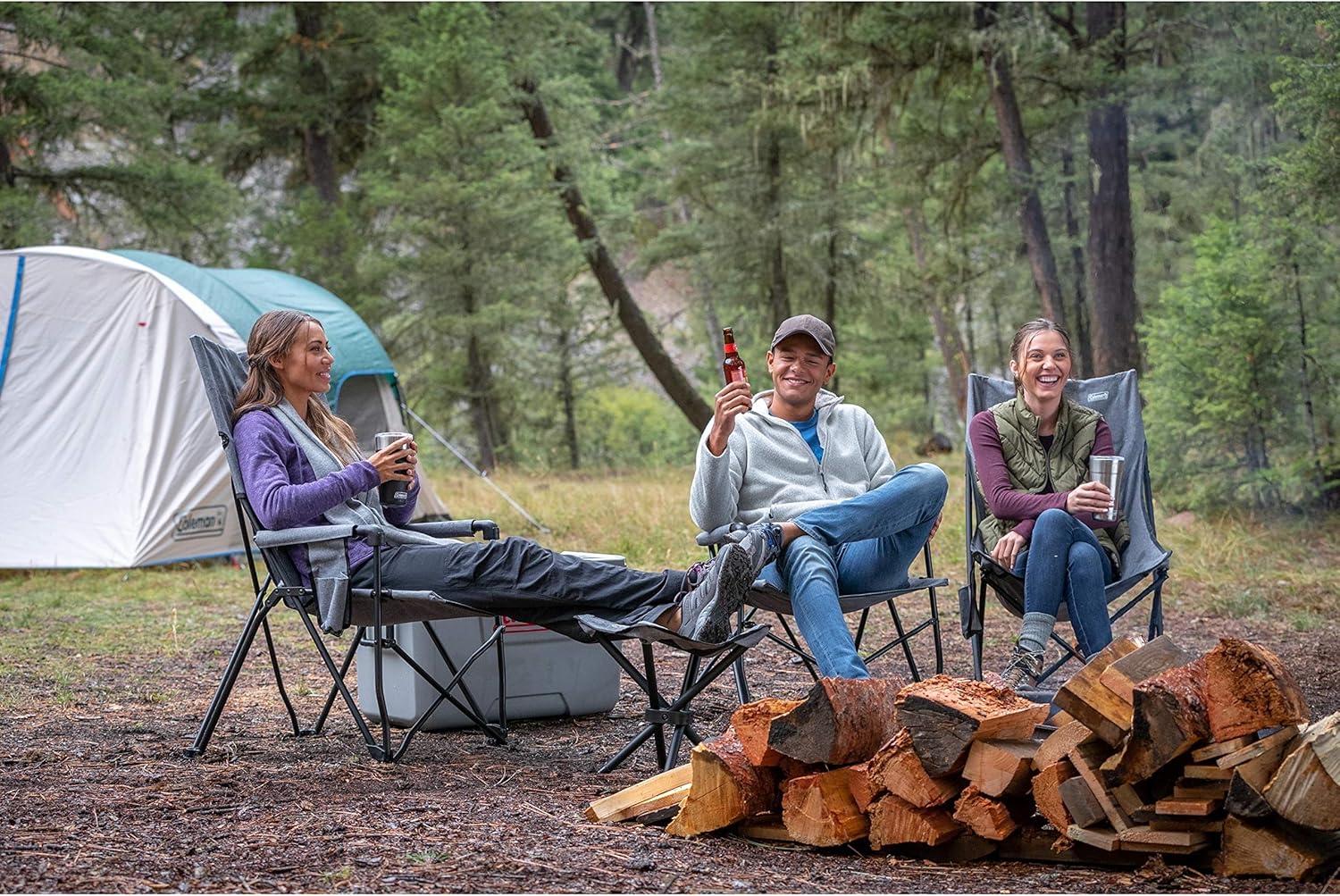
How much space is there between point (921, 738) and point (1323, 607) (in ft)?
12.3

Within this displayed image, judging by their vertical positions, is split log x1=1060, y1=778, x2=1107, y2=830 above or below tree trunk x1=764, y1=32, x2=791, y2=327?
below

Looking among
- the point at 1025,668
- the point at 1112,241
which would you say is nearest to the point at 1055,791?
the point at 1025,668

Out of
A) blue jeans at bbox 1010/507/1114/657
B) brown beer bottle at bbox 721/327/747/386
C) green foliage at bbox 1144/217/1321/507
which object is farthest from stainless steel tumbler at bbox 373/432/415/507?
green foliage at bbox 1144/217/1321/507

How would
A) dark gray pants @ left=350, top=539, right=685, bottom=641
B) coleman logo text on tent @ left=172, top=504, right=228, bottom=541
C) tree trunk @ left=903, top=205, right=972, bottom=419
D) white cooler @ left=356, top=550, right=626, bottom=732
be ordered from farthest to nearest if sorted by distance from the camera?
tree trunk @ left=903, top=205, right=972, bottom=419 → coleman logo text on tent @ left=172, top=504, right=228, bottom=541 → white cooler @ left=356, top=550, right=626, bottom=732 → dark gray pants @ left=350, top=539, right=685, bottom=641

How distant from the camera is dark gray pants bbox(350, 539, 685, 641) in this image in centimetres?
314

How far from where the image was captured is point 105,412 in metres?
7.48

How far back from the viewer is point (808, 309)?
1397 centimetres

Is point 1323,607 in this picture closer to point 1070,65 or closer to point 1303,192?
point 1303,192

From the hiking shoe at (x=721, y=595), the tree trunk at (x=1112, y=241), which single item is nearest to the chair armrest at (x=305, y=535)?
the hiking shoe at (x=721, y=595)

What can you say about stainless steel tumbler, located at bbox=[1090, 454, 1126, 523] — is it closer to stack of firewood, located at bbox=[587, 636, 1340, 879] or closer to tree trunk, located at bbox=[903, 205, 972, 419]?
stack of firewood, located at bbox=[587, 636, 1340, 879]

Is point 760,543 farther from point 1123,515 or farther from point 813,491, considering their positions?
point 1123,515

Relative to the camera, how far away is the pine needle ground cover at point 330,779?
2.18 metres

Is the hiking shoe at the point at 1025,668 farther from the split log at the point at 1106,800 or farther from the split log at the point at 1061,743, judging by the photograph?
the split log at the point at 1106,800

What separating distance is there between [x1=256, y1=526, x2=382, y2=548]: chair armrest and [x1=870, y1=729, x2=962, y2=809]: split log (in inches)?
52.2
